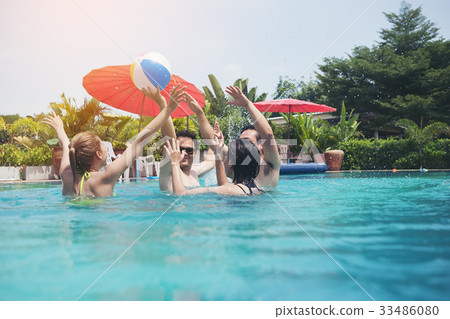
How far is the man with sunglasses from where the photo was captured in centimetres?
422

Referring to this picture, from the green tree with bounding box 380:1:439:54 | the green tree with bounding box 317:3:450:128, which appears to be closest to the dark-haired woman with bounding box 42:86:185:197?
the green tree with bounding box 317:3:450:128

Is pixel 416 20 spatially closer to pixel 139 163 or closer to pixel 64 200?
pixel 139 163

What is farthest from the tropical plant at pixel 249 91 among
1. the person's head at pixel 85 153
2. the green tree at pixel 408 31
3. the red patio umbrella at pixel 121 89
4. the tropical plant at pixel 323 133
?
the person's head at pixel 85 153

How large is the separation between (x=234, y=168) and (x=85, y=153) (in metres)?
1.77

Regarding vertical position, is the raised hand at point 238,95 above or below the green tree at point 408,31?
below

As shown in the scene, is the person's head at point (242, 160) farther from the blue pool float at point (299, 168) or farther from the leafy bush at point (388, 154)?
the leafy bush at point (388, 154)

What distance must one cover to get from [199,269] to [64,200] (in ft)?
A: 11.5

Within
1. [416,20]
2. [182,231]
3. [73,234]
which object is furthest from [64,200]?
[416,20]

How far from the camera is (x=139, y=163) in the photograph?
503 inches

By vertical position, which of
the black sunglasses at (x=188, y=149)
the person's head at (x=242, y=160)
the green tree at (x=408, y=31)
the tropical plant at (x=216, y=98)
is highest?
the green tree at (x=408, y=31)

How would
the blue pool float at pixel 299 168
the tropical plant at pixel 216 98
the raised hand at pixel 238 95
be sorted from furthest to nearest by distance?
1. the tropical plant at pixel 216 98
2. the blue pool float at pixel 299 168
3. the raised hand at pixel 238 95

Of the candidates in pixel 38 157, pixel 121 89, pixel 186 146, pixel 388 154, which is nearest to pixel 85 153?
pixel 186 146

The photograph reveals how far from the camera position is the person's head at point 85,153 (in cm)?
392

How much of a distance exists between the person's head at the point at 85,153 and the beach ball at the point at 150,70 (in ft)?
4.41
